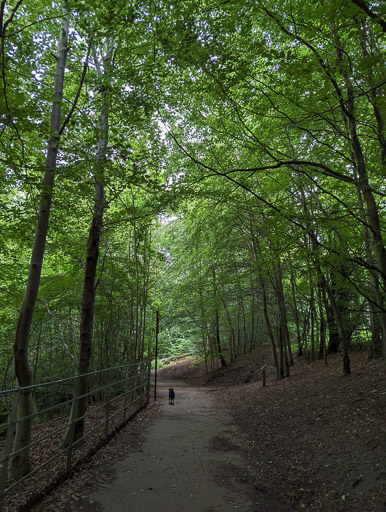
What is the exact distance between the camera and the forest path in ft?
11.3

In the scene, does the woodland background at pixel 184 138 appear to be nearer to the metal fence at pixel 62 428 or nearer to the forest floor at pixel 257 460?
the metal fence at pixel 62 428

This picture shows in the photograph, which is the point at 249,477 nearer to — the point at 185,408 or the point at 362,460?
the point at 362,460

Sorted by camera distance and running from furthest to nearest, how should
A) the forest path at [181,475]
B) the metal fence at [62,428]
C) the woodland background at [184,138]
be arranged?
the woodland background at [184,138], the forest path at [181,475], the metal fence at [62,428]

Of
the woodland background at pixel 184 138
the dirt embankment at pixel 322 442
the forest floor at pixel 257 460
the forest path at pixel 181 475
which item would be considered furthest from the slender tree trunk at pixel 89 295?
the dirt embankment at pixel 322 442

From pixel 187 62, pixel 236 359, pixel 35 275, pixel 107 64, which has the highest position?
pixel 107 64

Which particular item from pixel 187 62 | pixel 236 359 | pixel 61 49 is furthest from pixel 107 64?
pixel 236 359

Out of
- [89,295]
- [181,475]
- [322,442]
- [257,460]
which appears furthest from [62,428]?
[322,442]

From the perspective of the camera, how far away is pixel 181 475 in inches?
167

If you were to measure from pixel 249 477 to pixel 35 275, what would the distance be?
14.1 feet

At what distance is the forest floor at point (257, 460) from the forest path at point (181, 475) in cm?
1

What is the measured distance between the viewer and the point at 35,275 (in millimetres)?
5059

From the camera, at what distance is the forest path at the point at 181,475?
3.46 m

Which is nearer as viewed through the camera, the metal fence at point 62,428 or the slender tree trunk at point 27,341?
the metal fence at point 62,428

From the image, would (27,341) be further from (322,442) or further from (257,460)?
(322,442)
